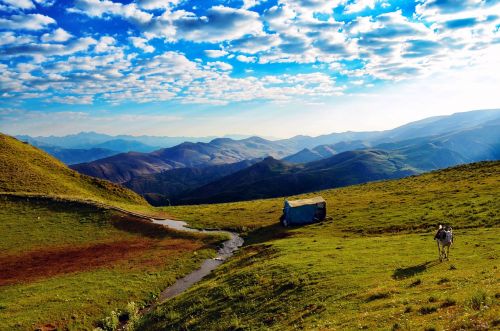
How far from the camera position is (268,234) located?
67500 mm

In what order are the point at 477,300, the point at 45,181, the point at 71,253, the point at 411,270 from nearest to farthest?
the point at 477,300 < the point at 411,270 < the point at 71,253 < the point at 45,181

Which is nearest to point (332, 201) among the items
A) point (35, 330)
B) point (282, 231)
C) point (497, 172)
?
point (282, 231)

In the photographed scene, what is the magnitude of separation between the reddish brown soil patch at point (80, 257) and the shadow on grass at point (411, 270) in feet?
126

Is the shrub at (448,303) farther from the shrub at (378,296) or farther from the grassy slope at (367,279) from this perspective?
the shrub at (378,296)

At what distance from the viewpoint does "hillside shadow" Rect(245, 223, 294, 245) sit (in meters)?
63.6

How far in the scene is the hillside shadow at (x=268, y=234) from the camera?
2506 inches

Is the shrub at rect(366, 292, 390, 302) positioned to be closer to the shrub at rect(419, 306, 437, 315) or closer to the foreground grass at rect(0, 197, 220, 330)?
the shrub at rect(419, 306, 437, 315)

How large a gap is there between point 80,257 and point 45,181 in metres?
47.9

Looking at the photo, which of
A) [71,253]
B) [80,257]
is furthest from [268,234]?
[71,253]

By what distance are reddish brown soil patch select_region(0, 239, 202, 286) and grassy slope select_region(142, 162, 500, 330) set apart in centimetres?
1551

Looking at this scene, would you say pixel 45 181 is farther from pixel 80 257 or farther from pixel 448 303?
pixel 448 303

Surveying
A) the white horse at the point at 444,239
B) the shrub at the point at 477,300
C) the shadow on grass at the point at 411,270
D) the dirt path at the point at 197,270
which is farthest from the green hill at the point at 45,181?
the shrub at the point at 477,300

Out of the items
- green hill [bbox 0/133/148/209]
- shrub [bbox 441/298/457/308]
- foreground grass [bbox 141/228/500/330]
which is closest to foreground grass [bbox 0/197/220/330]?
green hill [bbox 0/133/148/209]

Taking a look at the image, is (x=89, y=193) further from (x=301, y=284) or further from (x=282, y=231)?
(x=301, y=284)
